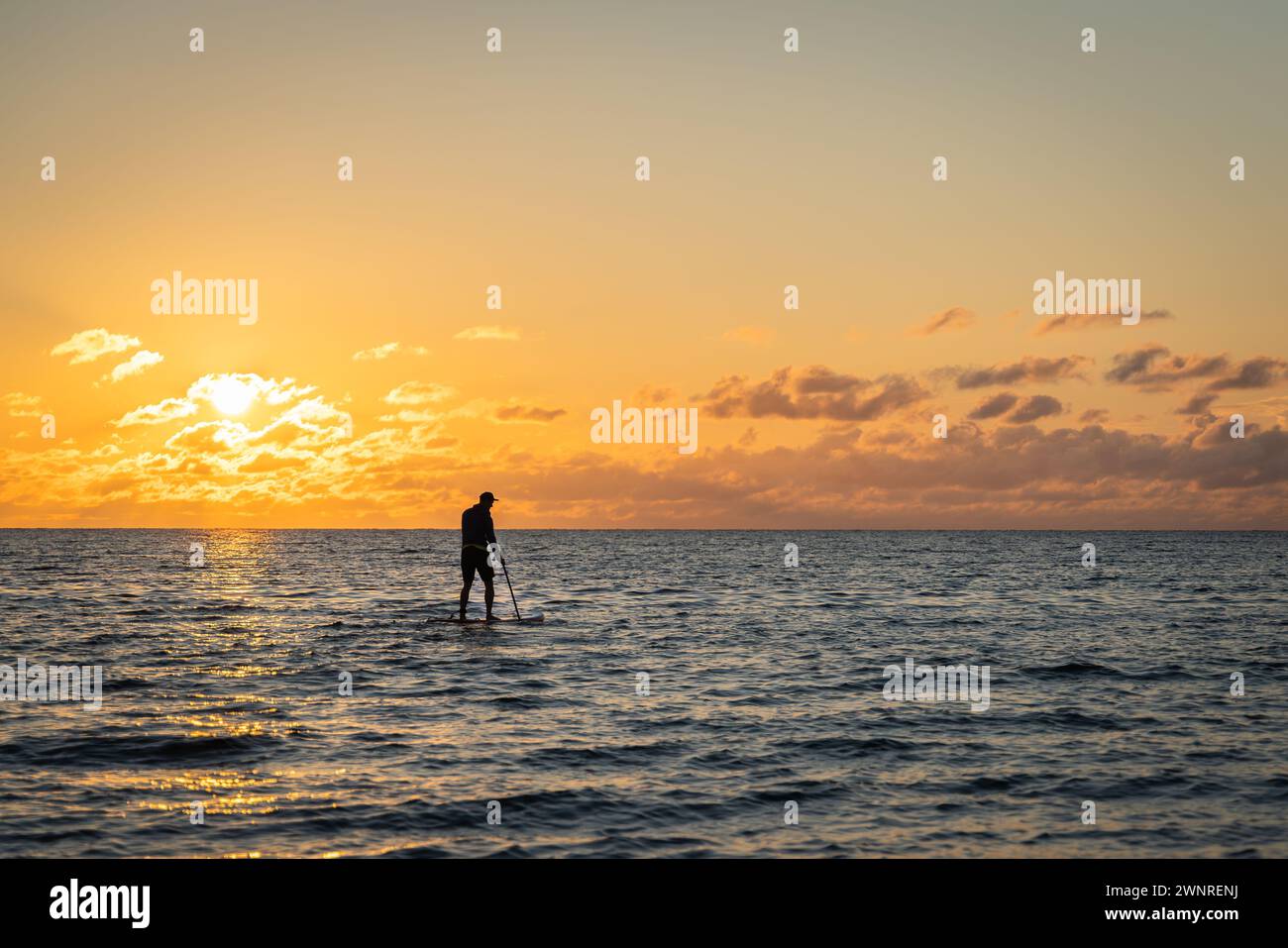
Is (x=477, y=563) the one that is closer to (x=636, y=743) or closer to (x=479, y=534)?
(x=479, y=534)

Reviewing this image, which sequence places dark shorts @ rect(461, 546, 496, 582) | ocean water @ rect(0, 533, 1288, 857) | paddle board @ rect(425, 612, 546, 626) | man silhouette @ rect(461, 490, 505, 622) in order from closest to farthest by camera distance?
ocean water @ rect(0, 533, 1288, 857) → man silhouette @ rect(461, 490, 505, 622) → dark shorts @ rect(461, 546, 496, 582) → paddle board @ rect(425, 612, 546, 626)

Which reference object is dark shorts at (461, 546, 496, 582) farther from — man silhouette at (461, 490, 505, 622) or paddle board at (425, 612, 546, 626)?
paddle board at (425, 612, 546, 626)

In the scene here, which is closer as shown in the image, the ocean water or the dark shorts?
the ocean water

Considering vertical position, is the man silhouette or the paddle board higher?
the man silhouette

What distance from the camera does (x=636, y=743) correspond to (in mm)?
13781

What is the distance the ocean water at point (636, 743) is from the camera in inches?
393

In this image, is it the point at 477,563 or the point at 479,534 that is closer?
the point at 479,534

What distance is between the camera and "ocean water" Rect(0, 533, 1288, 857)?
998 centimetres

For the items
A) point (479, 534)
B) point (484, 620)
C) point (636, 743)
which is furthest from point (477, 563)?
point (636, 743)

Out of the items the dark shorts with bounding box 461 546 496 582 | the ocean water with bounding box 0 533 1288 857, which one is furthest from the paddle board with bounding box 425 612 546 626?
the dark shorts with bounding box 461 546 496 582

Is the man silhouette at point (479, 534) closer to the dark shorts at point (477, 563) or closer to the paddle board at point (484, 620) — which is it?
the dark shorts at point (477, 563)

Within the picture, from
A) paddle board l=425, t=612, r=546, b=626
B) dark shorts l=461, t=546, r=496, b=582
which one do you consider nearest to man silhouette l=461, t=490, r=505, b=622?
dark shorts l=461, t=546, r=496, b=582

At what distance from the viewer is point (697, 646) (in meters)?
24.5

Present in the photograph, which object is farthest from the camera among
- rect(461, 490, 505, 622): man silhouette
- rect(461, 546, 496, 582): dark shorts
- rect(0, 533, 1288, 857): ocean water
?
rect(461, 546, 496, 582): dark shorts
